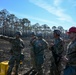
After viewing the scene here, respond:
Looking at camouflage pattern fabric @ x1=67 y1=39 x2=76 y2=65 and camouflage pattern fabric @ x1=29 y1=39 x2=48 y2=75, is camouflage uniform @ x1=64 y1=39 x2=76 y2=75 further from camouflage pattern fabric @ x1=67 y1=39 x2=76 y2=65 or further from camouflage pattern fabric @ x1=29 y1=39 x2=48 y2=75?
camouflage pattern fabric @ x1=29 y1=39 x2=48 y2=75

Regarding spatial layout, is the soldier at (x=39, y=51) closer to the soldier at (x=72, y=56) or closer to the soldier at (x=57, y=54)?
the soldier at (x=57, y=54)

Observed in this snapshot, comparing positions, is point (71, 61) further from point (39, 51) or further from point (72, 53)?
point (39, 51)

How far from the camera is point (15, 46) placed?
32.1ft

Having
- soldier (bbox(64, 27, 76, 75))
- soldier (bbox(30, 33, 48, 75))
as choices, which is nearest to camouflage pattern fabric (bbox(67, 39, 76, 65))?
soldier (bbox(64, 27, 76, 75))

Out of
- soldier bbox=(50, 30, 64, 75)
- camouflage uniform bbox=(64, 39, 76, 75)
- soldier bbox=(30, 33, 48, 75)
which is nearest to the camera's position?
camouflage uniform bbox=(64, 39, 76, 75)

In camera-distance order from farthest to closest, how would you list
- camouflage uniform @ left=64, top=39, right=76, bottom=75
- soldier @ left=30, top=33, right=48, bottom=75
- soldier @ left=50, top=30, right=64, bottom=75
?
soldier @ left=30, top=33, right=48, bottom=75 < soldier @ left=50, top=30, right=64, bottom=75 < camouflage uniform @ left=64, top=39, right=76, bottom=75

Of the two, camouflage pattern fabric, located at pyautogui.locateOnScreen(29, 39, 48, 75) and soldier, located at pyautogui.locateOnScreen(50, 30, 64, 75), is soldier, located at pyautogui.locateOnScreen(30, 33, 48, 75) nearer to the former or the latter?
camouflage pattern fabric, located at pyautogui.locateOnScreen(29, 39, 48, 75)

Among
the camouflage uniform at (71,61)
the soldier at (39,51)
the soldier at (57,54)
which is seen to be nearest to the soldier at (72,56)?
the camouflage uniform at (71,61)

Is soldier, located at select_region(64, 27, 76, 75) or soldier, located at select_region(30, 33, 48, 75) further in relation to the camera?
soldier, located at select_region(30, 33, 48, 75)

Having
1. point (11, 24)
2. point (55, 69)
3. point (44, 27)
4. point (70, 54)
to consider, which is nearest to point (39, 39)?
point (55, 69)

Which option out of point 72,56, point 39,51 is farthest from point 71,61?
point 39,51

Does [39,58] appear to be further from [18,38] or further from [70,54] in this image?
[70,54]

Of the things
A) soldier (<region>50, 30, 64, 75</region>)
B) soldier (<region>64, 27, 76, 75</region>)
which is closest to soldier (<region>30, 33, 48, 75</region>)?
soldier (<region>50, 30, 64, 75</region>)

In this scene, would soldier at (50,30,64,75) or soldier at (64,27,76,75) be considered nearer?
soldier at (64,27,76,75)
